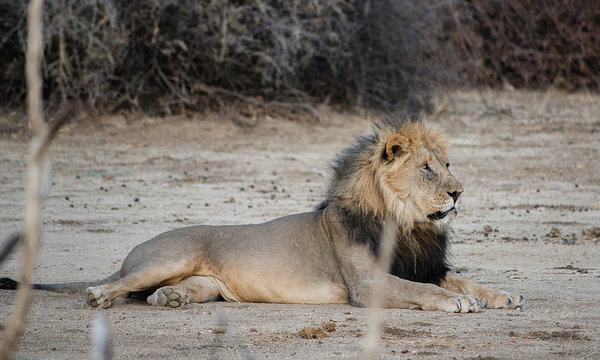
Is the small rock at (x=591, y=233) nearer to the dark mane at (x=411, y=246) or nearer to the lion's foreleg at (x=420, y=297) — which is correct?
the dark mane at (x=411, y=246)

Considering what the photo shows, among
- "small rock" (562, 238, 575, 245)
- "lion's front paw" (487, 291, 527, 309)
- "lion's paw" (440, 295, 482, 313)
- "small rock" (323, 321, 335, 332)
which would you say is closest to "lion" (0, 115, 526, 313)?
"lion's front paw" (487, 291, 527, 309)

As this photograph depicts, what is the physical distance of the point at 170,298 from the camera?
4742 millimetres

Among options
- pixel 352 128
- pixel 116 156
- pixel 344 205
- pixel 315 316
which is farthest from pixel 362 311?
pixel 352 128

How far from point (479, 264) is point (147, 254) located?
2368mm

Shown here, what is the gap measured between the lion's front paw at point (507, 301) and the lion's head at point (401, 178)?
49 centimetres

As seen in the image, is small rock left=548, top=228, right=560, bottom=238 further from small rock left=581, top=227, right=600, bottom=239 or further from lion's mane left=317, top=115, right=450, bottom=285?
lion's mane left=317, top=115, right=450, bottom=285

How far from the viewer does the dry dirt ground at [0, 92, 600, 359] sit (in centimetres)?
384

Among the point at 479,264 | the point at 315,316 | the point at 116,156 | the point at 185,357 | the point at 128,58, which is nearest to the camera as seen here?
the point at 185,357

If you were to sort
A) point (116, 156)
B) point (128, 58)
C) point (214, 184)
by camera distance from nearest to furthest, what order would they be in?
point (214, 184), point (116, 156), point (128, 58)

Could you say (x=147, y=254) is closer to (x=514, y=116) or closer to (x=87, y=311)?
(x=87, y=311)

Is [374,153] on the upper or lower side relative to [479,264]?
upper

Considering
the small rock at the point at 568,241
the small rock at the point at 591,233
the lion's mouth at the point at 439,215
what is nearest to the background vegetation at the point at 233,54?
the small rock at the point at 591,233

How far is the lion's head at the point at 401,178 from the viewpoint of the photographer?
4727 millimetres

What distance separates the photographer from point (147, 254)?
195 inches
